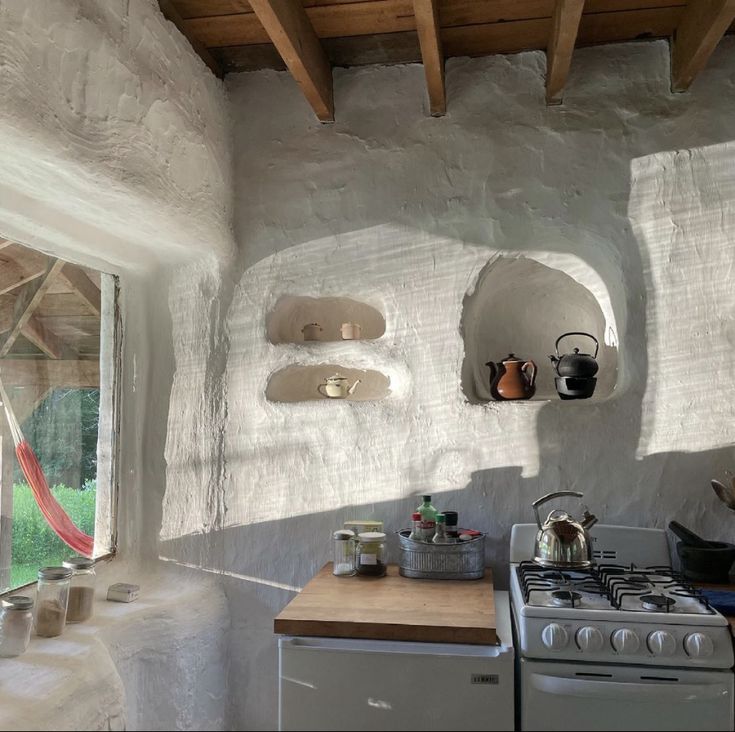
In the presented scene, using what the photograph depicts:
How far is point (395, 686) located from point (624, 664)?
0.53 m

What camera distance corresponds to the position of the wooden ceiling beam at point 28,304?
198 centimetres

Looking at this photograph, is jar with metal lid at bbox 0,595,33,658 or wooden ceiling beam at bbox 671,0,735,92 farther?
wooden ceiling beam at bbox 671,0,735,92

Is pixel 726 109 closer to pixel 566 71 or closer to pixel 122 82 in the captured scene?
pixel 566 71

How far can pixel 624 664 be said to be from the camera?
1.63 metres

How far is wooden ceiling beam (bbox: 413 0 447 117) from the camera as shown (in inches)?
77.2

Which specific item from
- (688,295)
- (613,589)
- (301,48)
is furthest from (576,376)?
(301,48)

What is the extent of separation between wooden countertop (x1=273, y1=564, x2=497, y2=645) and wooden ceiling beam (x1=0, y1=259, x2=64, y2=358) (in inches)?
41.9

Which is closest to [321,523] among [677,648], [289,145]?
[677,648]

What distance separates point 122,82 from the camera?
1.85 metres

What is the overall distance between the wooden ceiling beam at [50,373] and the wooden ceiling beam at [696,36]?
216cm

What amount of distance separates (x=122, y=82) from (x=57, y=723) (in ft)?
5.11

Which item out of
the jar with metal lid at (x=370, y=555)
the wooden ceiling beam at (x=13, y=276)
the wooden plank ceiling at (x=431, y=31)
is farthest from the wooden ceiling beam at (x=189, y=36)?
the jar with metal lid at (x=370, y=555)

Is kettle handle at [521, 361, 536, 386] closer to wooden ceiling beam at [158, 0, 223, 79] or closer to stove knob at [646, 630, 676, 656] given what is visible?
stove knob at [646, 630, 676, 656]

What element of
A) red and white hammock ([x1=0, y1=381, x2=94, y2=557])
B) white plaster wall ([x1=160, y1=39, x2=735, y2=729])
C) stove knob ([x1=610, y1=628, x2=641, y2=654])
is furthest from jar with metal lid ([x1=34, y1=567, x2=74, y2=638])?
stove knob ([x1=610, y1=628, x2=641, y2=654])
